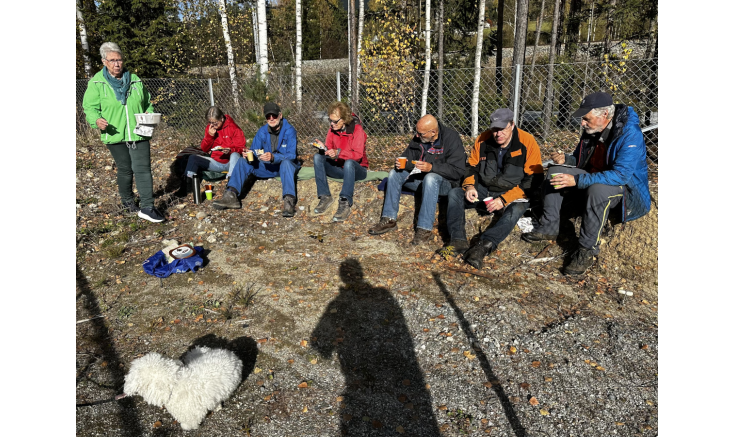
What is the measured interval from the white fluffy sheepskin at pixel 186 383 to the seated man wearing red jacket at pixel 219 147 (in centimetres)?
371

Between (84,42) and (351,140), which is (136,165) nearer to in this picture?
(351,140)

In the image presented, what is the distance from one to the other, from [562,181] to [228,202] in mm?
3940

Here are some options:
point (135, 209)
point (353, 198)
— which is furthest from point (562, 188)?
point (135, 209)

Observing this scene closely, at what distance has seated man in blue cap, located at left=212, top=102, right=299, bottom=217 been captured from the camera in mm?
5777

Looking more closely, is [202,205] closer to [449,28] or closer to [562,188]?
[562,188]

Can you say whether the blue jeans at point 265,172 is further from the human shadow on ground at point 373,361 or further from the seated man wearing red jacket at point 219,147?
the human shadow on ground at point 373,361

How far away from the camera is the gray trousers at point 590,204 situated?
400 centimetres

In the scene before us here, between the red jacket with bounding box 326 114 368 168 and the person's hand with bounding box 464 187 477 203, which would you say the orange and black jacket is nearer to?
the person's hand with bounding box 464 187 477 203

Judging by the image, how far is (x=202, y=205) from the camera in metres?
6.23

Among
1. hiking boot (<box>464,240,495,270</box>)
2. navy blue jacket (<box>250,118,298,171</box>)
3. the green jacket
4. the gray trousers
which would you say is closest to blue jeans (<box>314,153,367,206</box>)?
navy blue jacket (<box>250,118,298,171</box>)

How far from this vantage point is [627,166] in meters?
3.91

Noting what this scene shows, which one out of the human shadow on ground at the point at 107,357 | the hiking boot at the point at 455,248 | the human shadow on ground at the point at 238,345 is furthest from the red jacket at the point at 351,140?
the human shadow on ground at the point at 107,357

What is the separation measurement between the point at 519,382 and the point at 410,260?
1.89 m

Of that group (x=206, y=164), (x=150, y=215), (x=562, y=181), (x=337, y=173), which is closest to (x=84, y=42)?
(x=206, y=164)
